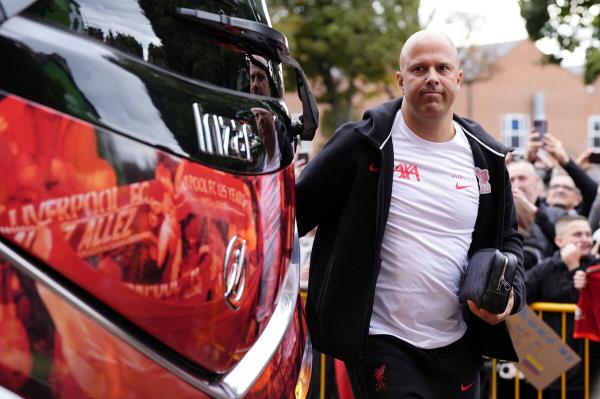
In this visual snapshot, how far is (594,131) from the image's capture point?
181 ft

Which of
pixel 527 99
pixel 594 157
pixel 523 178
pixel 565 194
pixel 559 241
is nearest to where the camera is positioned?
pixel 559 241

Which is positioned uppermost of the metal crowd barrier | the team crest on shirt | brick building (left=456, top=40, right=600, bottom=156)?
the team crest on shirt

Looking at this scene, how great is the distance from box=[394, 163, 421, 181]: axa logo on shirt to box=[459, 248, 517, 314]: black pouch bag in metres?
0.42

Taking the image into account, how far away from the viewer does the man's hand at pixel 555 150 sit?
7.23 meters

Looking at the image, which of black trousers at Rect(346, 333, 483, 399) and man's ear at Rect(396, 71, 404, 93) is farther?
man's ear at Rect(396, 71, 404, 93)

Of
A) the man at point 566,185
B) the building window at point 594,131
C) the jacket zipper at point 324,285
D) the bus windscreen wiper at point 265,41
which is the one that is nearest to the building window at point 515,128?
the building window at point 594,131

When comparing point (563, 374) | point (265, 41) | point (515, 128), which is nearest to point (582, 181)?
point (563, 374)

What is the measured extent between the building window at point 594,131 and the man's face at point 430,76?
177 ft

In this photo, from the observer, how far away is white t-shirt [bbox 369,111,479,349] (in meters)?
3.41

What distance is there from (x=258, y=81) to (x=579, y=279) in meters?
3.82

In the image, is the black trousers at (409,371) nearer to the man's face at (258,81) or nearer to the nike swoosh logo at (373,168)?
the nike swoosh logo at (373,168)

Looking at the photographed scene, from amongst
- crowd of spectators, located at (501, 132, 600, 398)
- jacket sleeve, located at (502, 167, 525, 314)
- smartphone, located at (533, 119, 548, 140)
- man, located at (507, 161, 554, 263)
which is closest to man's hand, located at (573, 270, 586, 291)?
crowd of spectators, located at (501, 132, 600, 398)

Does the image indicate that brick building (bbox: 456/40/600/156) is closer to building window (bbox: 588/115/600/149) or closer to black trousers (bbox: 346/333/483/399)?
building window (bbox: 588/115/600/149)

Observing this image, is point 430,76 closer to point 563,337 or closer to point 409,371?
point 409,371
